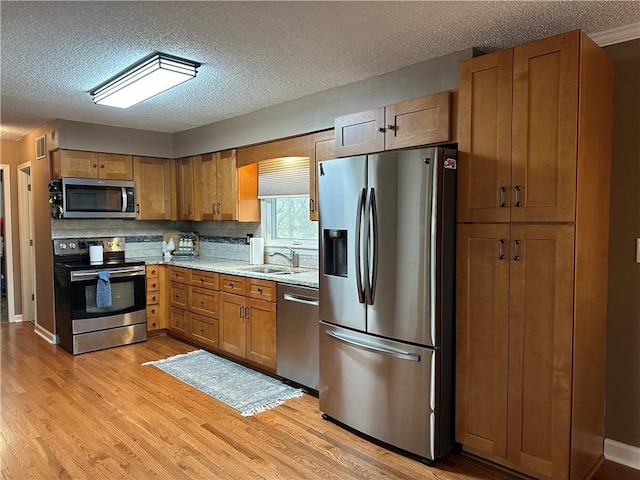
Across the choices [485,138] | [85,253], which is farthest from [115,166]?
[485,138]

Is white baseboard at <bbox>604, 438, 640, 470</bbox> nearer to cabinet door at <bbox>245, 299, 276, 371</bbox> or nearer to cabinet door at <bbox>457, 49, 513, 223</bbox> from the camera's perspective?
cabinet door at <bbox>457, 49, 513, 223</bbox>

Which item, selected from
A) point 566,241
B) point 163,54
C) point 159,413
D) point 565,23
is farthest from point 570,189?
point 159,413

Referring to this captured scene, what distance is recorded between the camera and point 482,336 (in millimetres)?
2510

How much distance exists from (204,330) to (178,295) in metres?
0.64

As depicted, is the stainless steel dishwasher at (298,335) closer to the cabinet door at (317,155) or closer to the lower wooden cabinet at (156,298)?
the cabinet door at (317,155)

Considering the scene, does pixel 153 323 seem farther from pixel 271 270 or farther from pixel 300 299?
pixel 300 299

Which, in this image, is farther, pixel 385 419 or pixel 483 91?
pixel 385 419

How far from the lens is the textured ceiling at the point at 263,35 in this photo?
2.19 meters

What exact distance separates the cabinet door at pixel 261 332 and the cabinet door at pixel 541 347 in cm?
195

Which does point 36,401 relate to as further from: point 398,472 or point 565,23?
point 565,23

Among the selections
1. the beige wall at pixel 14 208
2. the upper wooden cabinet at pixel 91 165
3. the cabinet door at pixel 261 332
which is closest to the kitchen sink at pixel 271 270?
the cabinet door at pixel 261 332

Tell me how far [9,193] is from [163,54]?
4.41 meters

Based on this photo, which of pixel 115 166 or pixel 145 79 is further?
pixel 115 166

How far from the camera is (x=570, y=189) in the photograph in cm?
218
